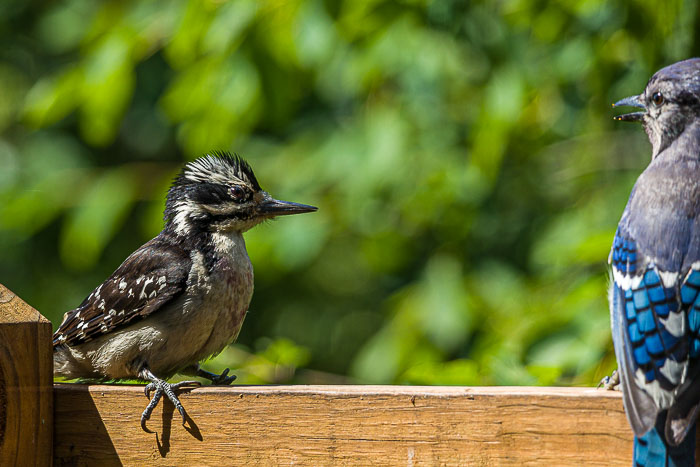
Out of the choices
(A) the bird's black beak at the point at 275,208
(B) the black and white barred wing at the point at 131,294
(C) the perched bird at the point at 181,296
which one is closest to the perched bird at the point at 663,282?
(C) the perched bird at the point at 181,296

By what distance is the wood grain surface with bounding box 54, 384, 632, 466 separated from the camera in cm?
226

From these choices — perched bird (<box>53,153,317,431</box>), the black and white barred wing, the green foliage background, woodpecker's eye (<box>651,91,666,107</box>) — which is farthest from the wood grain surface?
woodpecker's eye (<box>651,91,666,107</box>)

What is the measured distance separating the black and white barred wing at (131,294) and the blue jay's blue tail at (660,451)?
1720 millimetres

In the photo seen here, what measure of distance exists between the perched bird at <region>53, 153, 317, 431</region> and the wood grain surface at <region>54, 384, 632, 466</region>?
48cm

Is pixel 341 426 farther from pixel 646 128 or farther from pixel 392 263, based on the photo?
pixel 392 263

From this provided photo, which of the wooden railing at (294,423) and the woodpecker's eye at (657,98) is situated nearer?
the wooden railing at (294,423)

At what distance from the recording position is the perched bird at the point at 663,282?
2178 mm

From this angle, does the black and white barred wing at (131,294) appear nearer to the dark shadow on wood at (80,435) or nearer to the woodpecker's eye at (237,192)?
the woodpecker's eye at (237,192)

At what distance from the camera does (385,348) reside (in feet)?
16.5

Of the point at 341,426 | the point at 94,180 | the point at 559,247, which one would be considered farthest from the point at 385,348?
the point at 341,426

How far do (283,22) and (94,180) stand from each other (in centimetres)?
202

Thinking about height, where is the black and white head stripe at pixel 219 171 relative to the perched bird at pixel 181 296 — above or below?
above

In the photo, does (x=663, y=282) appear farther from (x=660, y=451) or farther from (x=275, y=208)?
(x=275, y=208)

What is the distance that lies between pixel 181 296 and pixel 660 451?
1764mm
